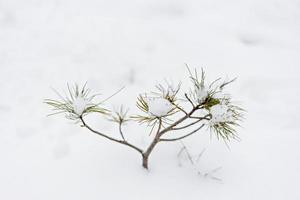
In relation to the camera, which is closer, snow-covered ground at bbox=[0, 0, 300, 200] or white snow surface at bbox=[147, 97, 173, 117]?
white snow surface at bbox=[147, 97, 173, 117]

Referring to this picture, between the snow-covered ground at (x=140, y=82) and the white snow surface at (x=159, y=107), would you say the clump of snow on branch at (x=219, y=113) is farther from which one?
the snow-covered ground at (x=140, y=82)

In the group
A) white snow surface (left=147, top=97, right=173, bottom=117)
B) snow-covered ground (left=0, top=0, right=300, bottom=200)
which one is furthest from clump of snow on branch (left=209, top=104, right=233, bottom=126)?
snow-covered ground (left=0, top=0, right=300, bottom=200)

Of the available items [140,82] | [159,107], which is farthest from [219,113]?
[140,82]

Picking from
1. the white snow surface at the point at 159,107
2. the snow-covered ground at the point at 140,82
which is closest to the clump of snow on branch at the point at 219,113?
the white snow surface at the point at 159,107

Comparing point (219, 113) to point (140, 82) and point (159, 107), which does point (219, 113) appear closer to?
point (159, 107)

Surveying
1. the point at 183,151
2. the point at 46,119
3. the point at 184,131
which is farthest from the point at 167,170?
the point at 46,119

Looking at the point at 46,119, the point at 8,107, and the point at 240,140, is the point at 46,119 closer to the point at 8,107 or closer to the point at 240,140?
the point at 8,107

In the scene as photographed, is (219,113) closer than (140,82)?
Yes

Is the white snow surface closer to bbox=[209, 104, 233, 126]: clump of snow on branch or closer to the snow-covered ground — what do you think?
bbox=[209, 104, 233, 126]: clump of snow on branch
